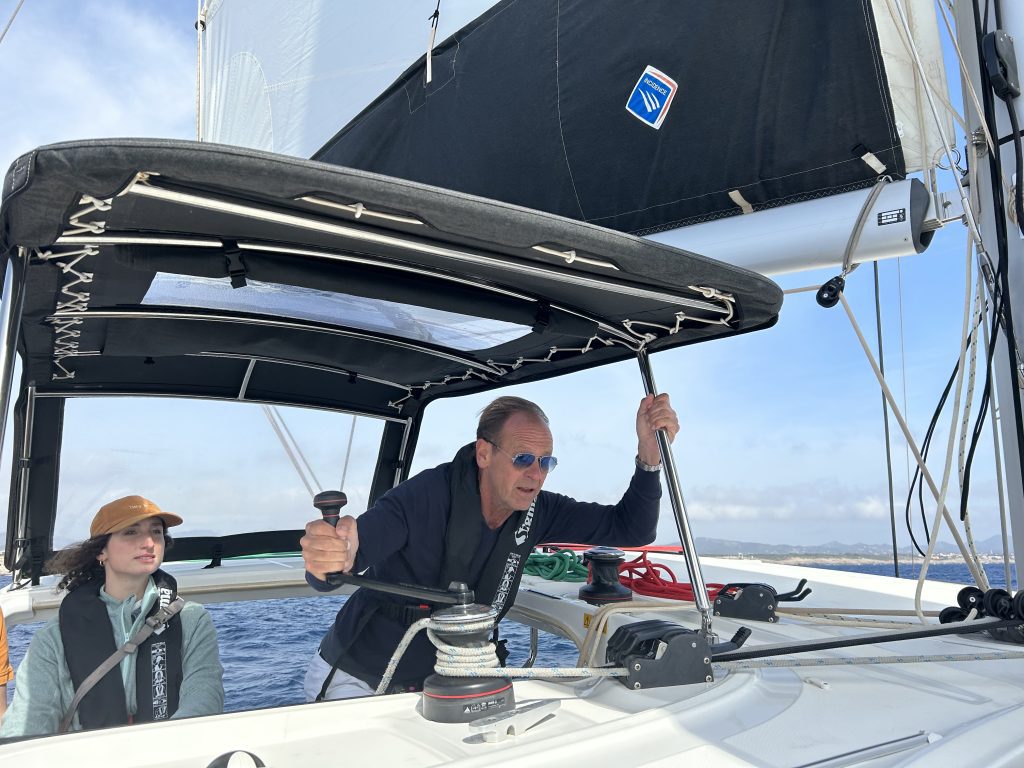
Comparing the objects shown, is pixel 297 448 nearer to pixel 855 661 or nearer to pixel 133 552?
pixel 133 552

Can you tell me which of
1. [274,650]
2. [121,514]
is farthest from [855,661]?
[274,650]

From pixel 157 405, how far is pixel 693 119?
256 cm

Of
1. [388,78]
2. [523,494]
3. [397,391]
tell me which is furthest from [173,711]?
[388,78]

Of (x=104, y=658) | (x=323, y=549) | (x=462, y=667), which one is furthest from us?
(x=104, y=658)

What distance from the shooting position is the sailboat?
1.31 metres

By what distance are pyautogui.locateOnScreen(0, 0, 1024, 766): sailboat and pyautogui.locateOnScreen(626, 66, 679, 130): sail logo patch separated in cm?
1

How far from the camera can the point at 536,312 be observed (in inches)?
86.4

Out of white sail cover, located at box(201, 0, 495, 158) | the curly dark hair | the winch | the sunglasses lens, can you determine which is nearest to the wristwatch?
the sunglasses lens

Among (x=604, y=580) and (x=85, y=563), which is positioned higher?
(x=85, y=563)

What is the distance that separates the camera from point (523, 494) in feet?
7.87

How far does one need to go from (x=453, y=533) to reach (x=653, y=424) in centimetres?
70

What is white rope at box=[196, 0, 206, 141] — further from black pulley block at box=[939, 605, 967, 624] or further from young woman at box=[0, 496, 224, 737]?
black pulley block at box=[939, 605, 967, 624]

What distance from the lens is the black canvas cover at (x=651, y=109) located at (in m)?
2.77

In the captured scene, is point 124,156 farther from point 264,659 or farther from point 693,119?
point 264,659
